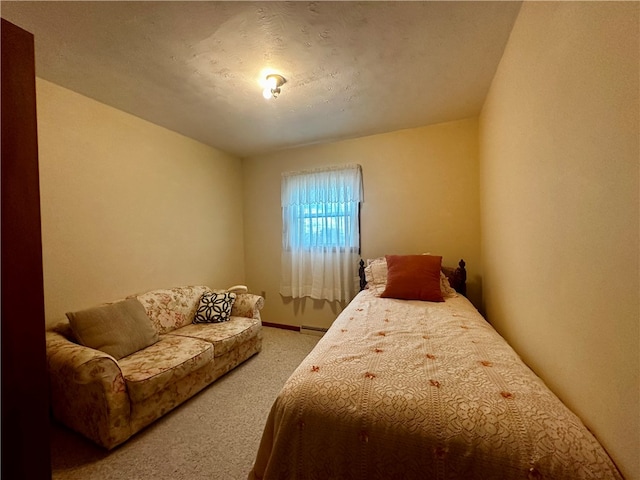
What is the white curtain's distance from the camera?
10.3 ft

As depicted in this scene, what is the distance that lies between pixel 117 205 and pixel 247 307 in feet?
5.29

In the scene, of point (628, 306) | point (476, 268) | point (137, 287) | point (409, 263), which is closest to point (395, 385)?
point (628, 306)

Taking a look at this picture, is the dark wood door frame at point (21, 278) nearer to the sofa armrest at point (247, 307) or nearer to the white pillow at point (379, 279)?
the sofa armrest at point (247, 307)

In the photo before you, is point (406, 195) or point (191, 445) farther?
point (406, 195)

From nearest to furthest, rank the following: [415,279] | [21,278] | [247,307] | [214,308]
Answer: [21,278]
[415,279]
[214,308]
[247,307]

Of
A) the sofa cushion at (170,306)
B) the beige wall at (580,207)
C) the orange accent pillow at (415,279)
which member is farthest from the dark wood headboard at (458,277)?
the sofa cushion at (170,306)

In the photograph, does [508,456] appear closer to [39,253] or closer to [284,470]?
[284,470]

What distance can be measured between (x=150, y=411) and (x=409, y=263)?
236 cm

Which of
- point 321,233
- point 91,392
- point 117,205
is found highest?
point 117,205

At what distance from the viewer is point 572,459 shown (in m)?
0.69

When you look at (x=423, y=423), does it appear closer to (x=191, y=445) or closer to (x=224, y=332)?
(x=191, y=445)

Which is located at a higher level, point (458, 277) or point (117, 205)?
point (117, 205)

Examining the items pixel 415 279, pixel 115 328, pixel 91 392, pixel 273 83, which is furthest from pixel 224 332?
pixel 273 83

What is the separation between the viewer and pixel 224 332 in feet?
7.59
